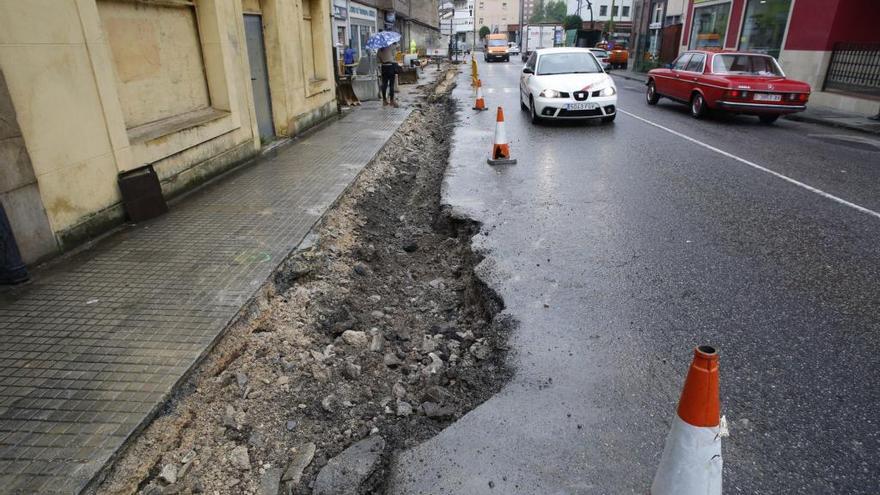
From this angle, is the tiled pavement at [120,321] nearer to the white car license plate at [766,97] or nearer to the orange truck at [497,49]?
the white car license plate at [766,97]

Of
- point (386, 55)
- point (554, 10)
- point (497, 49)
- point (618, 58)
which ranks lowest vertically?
point (618, 58)

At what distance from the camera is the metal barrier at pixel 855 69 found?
567 inches

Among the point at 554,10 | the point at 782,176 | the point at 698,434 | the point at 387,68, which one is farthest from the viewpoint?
the point at 554,10

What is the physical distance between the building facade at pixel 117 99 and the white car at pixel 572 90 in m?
5.81

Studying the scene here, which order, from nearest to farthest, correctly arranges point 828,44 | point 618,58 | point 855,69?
point 855,69
point 828,44
point 618,58

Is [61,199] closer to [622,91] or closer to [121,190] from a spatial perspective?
[121,190]

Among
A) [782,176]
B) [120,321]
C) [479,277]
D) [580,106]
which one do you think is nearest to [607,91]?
[580,106]

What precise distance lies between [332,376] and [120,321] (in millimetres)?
1570

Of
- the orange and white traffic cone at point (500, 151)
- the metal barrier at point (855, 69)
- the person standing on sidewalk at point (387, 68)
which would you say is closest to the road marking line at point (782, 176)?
the orange and white traffic cone at point (500, 151)

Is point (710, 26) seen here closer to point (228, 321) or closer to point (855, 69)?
point (855, 69)

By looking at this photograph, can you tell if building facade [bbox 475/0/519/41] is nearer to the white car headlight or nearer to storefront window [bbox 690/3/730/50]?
storefront window [bbox 690/3/730/50]

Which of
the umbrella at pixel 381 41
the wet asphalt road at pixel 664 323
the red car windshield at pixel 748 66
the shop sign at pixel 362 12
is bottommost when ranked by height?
the wet asphalt road at pixel 664 323

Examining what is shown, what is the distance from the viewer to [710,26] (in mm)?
24125

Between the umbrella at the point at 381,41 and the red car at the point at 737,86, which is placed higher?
the umbrella at the point at 381,41
